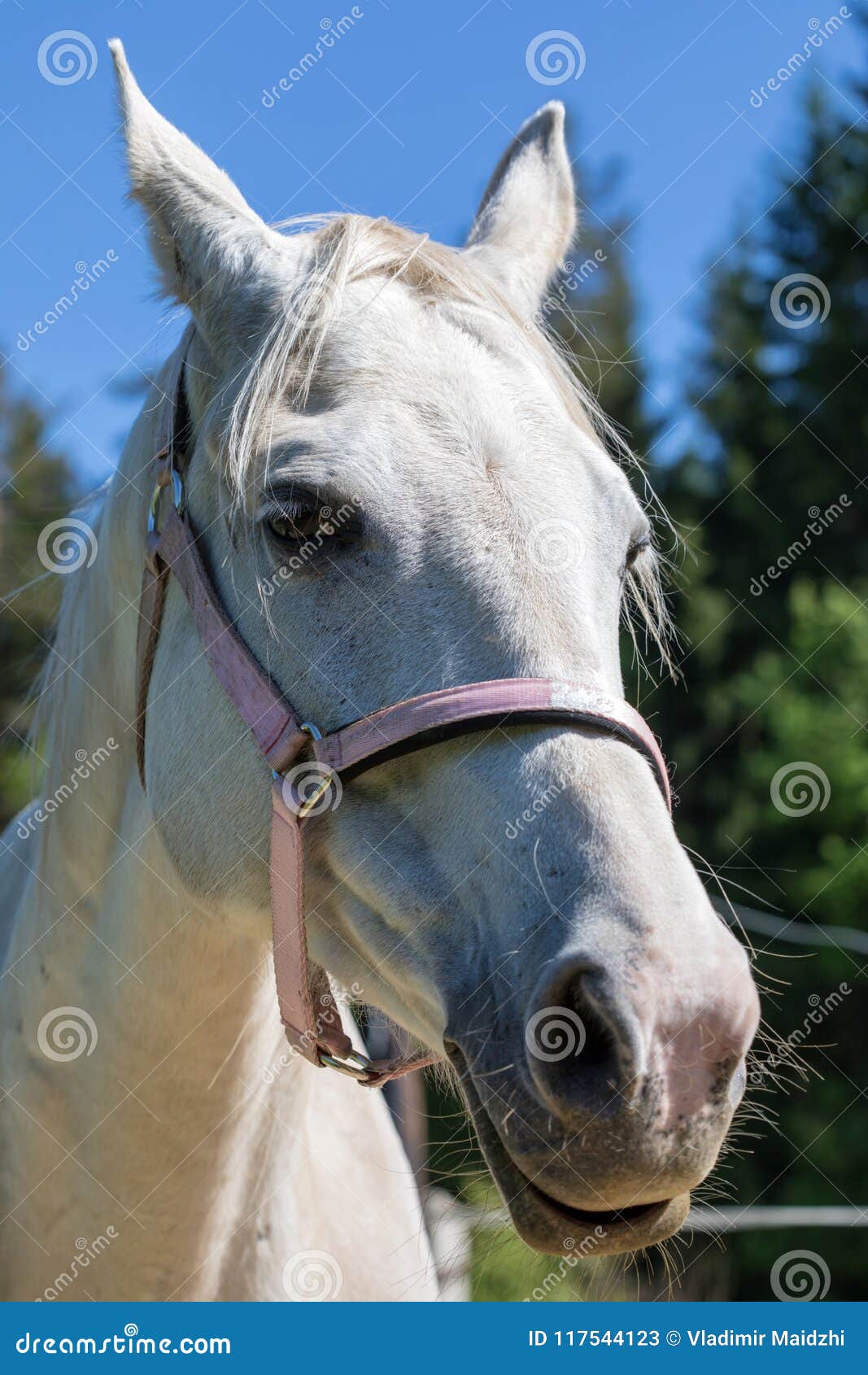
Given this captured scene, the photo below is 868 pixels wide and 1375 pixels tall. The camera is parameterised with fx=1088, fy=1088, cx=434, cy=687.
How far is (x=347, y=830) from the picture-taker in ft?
5.48

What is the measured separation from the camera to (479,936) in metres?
1.49

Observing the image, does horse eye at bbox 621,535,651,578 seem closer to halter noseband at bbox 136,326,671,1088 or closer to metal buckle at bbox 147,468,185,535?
halter noseband at bbox 136,326,671,1088

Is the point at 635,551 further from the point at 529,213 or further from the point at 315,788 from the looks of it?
the point at 529,213

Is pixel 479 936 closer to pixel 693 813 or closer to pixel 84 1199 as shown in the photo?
pixel 84 1199

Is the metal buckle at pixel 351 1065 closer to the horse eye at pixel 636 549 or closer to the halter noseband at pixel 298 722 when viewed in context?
the halter noseband at pixel 298 722

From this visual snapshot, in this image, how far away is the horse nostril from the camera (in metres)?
1.29

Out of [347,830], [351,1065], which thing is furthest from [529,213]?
[351,1065]

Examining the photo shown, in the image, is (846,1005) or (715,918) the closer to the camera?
(715,918)

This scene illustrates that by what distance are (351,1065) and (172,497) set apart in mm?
1068

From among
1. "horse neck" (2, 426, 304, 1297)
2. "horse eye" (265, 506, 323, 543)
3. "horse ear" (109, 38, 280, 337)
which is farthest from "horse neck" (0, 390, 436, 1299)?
"horse eye" (265, 506, 323, 543)

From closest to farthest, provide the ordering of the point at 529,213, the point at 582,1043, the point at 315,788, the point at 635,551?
1. the point at 582,1043
2. the point at 315,788
3. the point at 635,551
4. the point at 529,213

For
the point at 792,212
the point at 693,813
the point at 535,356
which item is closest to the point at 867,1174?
the point at 693,813

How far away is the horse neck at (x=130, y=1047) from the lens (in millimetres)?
2018

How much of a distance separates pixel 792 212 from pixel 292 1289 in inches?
859
